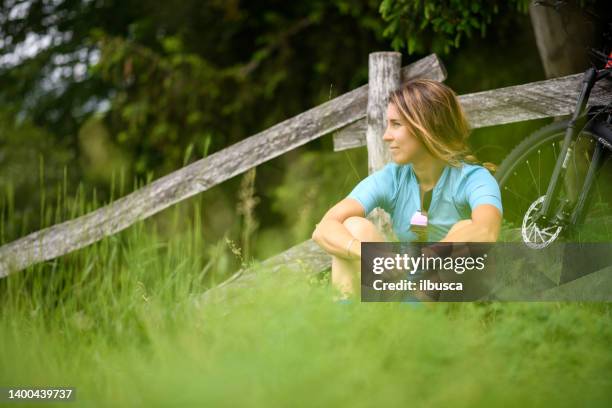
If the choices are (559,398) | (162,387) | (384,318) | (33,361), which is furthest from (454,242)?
(33,361)

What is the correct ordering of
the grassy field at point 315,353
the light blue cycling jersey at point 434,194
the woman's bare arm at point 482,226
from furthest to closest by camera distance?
the light blue cycling jersey at point 434,194
the woman's bare arm at point 482,226
the grassy field at point 315,353

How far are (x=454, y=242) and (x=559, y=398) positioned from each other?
717 mm

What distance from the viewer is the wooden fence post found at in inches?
157

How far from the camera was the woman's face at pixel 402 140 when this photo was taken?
10.0 ft

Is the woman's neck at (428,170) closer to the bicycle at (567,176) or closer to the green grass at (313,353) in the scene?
the green grass at (313,353)

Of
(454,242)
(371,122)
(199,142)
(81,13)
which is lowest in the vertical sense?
(454,242)

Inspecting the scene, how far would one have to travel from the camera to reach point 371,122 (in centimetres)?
402

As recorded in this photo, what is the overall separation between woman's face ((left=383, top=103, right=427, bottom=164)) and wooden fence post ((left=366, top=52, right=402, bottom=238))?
88 cm

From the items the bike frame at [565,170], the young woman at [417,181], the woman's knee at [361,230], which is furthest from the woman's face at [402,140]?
the bike frame at [565,170]

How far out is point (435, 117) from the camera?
9.98ft

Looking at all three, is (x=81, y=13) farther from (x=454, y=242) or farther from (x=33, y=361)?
(x=454, y=242)

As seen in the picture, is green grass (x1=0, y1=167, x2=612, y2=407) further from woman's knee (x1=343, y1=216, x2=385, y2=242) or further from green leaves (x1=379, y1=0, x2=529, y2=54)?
green leaves (x1=379, y1=0, x2=529, y2=54)

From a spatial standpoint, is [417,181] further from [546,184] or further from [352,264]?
[546,184]

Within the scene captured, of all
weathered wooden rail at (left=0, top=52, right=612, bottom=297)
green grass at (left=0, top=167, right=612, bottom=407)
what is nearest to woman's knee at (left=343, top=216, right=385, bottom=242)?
green grass at (left=0, top=167, right=612, bottom=407)
